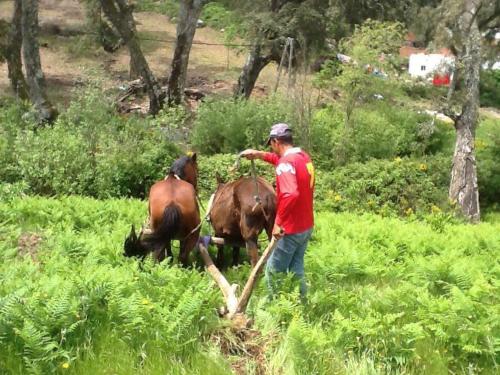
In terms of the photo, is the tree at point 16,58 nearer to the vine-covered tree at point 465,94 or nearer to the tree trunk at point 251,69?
the tree trunk at point 251,69

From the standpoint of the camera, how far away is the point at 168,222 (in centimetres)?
926

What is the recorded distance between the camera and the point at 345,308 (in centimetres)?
718

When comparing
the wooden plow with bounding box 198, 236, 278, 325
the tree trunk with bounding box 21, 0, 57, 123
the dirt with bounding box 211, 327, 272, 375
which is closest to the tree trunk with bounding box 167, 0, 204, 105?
the tree trunk with bounding box 21, 0, 57, 123

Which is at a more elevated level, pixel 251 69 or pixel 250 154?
pixel 250 154

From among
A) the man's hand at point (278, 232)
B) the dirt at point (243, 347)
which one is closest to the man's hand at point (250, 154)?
the man's hand at point (278, 232)

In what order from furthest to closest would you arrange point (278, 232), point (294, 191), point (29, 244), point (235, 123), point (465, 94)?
point (235, 123), point (465, 94), point (29, 244), point (278, 232), point (294, 191)

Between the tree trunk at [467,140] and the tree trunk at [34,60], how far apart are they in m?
13.0

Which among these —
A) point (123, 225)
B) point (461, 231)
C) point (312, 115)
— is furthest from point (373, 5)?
point (123, 225)

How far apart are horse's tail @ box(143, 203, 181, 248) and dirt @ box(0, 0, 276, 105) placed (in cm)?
2316

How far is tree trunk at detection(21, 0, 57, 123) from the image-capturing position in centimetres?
2203

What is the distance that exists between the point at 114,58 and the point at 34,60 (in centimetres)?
1978

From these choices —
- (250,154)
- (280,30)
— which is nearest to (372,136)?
(280,30)

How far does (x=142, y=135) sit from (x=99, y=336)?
45.8 feet

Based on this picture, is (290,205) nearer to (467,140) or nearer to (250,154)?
(250,154)
